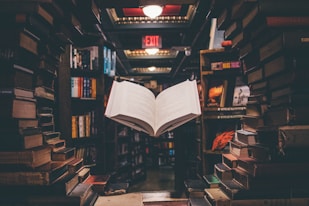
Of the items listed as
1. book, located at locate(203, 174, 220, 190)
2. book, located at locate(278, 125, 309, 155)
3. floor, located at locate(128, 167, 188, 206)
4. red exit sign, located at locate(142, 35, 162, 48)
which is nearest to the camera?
book, located at locate(278, 125, 309, 155)

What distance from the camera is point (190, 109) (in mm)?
1096

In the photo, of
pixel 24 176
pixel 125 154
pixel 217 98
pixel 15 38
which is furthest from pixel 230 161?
pixel 125 154

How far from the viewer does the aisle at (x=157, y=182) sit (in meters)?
5.46

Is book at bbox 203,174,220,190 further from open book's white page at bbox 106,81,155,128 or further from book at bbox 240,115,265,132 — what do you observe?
open book's white page at bbox 106,81,155,128

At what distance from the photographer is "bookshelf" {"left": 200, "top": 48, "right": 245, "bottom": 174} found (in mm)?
3117

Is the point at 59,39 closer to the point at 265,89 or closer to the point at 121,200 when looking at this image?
the point at 121,200

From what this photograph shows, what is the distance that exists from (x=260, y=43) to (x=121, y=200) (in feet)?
2.65

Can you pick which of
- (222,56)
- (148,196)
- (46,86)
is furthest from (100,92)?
(46,86)

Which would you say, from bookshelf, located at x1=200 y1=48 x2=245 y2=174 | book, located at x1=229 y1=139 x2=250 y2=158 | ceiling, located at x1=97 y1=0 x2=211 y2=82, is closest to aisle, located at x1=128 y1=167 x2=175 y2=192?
bookshelf, located at x1=200 y1=48 x2=245 y2=174

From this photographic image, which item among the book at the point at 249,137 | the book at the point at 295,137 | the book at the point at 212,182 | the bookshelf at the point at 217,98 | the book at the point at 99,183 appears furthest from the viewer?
the bookshelf at the point at 217,98

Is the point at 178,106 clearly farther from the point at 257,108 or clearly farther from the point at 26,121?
the point at 26,121

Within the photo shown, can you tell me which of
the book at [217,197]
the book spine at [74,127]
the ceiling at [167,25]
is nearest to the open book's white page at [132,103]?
the book at [217,197]

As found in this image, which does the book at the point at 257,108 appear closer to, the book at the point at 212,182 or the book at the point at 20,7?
the book at the point at 212,182

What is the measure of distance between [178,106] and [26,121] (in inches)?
22.0
